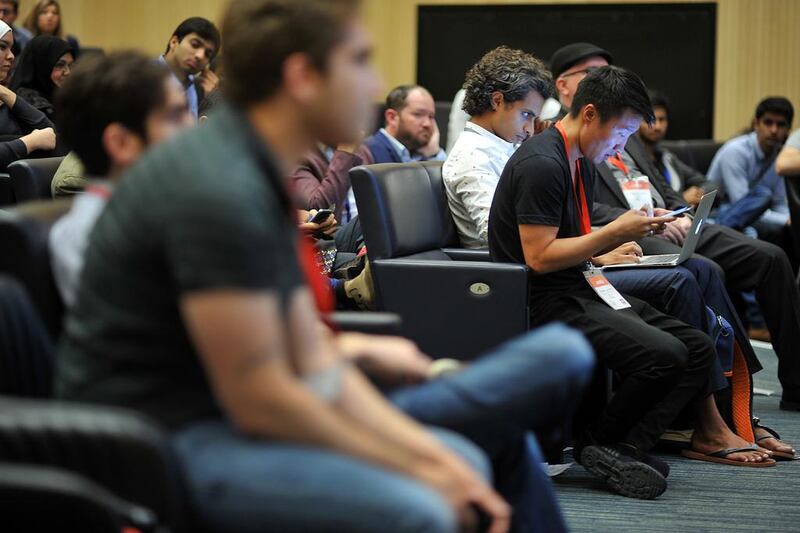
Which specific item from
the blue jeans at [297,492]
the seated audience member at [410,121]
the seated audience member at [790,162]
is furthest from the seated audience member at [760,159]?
the blue jeans at [297,492]

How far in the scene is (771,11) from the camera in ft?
27.5

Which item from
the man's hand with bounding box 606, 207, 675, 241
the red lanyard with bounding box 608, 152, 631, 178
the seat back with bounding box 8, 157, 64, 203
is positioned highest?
the red lanyard with bounding box 608, 152, 631, 178

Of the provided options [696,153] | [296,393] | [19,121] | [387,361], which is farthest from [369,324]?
[696,153]

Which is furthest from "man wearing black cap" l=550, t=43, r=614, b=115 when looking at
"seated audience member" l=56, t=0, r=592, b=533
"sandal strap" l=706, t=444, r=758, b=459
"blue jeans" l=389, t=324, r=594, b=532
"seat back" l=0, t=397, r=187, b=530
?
"seat back" l=0, t=397, r=187, b=530

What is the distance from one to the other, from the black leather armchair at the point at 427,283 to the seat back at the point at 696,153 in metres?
4.79

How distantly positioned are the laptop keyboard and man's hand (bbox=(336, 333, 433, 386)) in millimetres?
1823

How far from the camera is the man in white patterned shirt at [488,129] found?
11.7ft

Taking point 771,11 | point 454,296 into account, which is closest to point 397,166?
point 454,296

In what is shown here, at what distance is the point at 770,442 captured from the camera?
351 cm

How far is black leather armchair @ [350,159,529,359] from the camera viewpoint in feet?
10.1

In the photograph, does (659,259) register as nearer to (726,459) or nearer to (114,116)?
(726,459)

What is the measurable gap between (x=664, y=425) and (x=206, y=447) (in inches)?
80.6

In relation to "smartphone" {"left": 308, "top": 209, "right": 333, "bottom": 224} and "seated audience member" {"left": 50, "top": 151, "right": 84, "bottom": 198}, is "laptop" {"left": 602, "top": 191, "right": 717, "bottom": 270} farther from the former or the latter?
"seated audience member" {"left": 50, "top": 151, "right": 84, "bottom": 198}

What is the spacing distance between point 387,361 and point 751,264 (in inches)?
110
